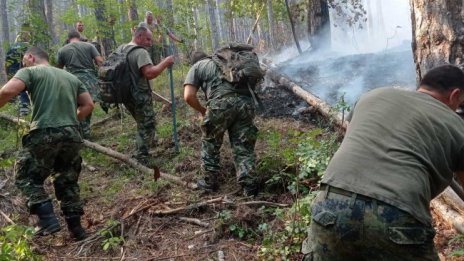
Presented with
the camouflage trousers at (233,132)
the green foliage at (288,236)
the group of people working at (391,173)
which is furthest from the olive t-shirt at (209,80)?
the group of people working at (391,173)

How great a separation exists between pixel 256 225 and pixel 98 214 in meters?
2.09

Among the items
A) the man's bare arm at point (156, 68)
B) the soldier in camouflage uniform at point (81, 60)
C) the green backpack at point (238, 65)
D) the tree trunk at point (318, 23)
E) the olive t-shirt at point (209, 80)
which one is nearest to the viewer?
the green backpack at point (238, 65)

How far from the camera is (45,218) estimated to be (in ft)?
15.5

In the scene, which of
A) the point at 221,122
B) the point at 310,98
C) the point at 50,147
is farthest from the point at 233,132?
the point at 310,98

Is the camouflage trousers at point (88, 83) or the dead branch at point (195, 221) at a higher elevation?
the camouflage trousers at point (88, 83)

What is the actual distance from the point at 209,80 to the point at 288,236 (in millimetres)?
2367

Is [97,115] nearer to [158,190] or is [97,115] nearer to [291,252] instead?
[158,190]

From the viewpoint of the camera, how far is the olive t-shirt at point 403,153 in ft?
7.45

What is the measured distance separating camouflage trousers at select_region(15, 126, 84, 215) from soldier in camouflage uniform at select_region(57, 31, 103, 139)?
11.3 ft

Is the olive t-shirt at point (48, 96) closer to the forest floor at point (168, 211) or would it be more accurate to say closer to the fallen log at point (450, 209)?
the forest floor at point (168, 211)

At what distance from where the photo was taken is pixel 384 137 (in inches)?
93.8

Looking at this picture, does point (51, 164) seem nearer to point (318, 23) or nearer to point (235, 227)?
point (235, 227)

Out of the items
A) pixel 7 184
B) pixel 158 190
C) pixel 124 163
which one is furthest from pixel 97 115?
pixel 158 190

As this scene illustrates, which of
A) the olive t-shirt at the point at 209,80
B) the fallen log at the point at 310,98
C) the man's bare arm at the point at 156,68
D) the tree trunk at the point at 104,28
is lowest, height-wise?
the fallen log at the point at 310,98
